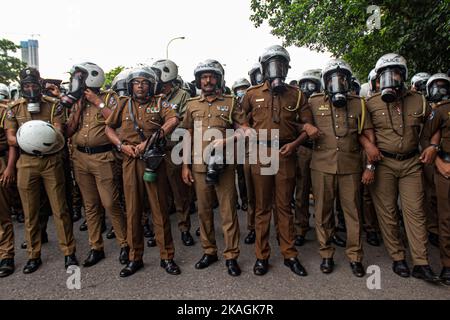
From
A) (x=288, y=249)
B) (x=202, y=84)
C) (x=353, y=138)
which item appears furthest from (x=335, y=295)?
(x=202, y=84)

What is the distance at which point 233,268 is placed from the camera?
3.57 meters

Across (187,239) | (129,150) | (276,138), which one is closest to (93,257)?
(187,239)

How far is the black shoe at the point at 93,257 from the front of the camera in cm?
380

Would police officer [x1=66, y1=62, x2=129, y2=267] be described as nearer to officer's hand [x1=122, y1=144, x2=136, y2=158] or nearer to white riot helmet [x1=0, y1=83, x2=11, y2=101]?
officer's hand [x1=122, y1=144, x2=136, y2=158]

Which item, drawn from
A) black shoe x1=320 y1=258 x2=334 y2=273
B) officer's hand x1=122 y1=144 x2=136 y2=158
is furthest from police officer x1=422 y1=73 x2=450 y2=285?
officer's hand x1=122 y1=144 x2=136 y2=158

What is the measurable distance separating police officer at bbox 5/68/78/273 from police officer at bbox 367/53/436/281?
336 centimetres

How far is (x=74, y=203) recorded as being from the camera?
5.82 metres

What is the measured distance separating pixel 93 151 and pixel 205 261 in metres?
1.75

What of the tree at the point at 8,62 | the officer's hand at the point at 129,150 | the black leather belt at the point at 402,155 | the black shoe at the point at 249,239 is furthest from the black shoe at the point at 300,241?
the tree at the point at 8,62

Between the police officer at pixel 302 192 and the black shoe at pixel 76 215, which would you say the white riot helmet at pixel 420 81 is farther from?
the black shoe at pixel 76 215

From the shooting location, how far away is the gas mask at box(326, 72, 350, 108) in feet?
11.1

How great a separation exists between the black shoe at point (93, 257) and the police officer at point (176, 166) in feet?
3.40
